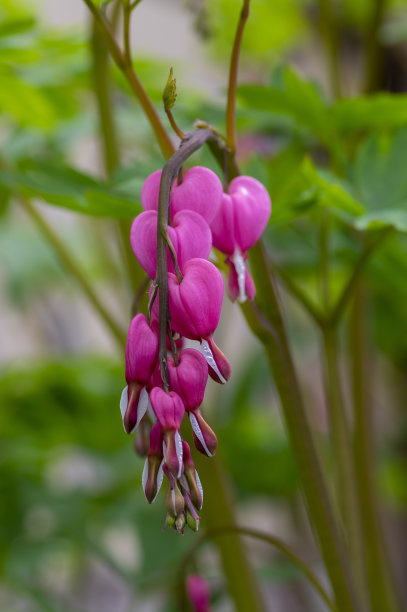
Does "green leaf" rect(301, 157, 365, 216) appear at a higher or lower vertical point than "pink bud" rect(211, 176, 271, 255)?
lower

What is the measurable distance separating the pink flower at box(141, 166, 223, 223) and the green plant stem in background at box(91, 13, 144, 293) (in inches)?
8.3

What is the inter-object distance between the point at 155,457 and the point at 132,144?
2.98 ft

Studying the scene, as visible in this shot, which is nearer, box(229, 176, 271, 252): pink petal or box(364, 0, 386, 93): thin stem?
box(229, 176, 271, 252): pink petal

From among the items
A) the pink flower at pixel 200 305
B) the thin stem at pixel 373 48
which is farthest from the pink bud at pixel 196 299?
the thin stem at pixel 373 48

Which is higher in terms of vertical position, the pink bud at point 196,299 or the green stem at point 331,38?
the pink bud at point 196,299

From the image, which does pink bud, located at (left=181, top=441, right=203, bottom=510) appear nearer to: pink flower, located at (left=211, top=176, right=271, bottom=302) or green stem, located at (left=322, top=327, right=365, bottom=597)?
pink flower, located at (left=211, top=176, right=271, bottom=302)

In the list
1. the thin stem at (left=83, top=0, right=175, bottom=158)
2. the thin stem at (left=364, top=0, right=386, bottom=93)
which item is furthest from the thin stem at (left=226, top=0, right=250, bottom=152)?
the thin stem at (left=364, top=0, right=386, bottom=93)

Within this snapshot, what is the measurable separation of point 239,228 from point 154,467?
0.42 ft

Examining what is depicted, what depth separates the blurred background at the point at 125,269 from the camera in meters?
0.56

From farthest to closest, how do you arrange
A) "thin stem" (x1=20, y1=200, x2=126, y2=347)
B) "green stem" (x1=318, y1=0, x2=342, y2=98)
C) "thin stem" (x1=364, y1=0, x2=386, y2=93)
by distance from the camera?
"green stem" (x1=318, y1=0, x2=342, y2=98)
"thin stem" (x1=364, y1=0, x2=386, y2=93)
"thin stem" (x1=20, y1=200, x2=126, y2=347)

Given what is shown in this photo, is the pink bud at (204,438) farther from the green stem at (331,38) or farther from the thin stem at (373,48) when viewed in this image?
the green stem at (331,38)

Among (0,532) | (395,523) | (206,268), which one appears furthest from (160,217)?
(395,523)

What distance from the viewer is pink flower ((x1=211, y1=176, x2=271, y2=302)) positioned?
335mm

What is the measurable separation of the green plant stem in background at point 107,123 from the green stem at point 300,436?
0.17 metres
